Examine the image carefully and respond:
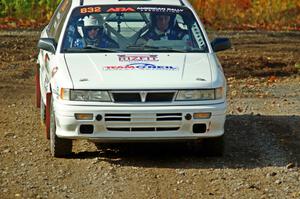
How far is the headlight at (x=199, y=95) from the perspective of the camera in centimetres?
935

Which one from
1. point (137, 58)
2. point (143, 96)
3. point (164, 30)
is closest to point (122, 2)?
point (164, 30)

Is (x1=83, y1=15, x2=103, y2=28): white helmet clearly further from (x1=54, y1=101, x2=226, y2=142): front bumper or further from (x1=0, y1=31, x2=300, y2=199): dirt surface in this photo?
(x1=54, y1=101, x2=226, y2=142): front bumper

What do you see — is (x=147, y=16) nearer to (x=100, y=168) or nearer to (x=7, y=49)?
(x=100, y=168)

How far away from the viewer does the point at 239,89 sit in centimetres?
1525

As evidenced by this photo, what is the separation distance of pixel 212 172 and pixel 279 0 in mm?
16373

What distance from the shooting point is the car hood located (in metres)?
9.34

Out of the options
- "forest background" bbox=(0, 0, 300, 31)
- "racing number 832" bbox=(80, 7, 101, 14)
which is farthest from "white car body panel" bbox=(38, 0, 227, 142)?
"forest background" bbox=(0, 0, 300, 31)

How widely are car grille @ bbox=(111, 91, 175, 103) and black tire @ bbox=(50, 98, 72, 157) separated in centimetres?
76

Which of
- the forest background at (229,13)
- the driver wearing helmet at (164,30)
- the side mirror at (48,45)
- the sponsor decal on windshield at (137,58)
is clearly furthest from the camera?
the forest background at (229,13)

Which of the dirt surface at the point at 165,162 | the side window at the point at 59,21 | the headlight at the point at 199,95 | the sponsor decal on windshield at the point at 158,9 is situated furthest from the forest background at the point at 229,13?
the headlight at the point at 199,95

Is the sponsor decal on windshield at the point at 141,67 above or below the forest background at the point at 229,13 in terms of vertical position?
above

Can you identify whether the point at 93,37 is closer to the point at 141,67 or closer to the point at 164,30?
the point at 164,30

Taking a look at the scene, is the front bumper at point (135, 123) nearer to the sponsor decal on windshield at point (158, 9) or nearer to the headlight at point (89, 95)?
the headlight at point (89, 95)

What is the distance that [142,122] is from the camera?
9250 mm
